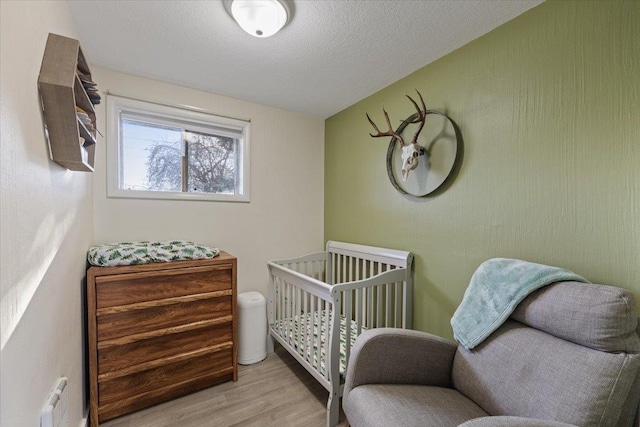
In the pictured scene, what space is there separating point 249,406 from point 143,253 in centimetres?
121

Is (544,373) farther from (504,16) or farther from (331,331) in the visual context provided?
(504,16)

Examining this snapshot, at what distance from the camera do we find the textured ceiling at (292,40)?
1.34 meters

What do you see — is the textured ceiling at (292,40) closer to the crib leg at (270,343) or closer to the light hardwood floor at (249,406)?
the crib leg at (270,343)

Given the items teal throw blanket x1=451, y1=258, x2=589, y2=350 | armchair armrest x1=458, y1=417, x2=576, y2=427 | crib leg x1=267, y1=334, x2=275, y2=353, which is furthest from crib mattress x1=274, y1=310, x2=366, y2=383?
armchair armrest x1=458, y1=417, x2=576, y2=427

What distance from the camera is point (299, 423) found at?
1.59 meters

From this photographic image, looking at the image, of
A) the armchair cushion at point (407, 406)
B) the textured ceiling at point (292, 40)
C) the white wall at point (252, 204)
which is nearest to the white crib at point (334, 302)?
the white wall at point (252, 204)

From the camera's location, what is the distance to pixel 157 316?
1717mm

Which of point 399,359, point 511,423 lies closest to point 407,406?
point 399,359

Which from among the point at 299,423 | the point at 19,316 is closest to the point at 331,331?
the point at 299,423

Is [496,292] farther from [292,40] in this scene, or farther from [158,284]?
[158,284]

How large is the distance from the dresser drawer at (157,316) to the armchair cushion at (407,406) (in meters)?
1.12

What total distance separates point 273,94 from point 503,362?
2363 mm

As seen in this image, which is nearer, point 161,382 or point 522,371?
point 522,371

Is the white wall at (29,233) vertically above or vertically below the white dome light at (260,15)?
below
